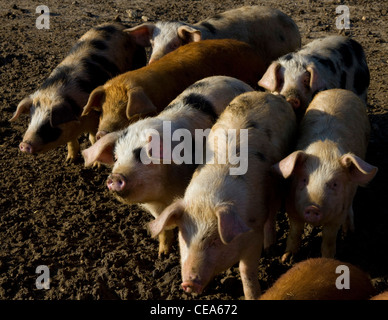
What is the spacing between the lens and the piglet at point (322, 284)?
294 cm

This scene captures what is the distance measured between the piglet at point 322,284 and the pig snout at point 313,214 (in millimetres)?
317

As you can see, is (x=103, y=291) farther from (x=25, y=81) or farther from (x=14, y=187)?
(x=25, y=81)

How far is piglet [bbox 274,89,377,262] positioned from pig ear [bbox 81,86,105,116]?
159 centimetres

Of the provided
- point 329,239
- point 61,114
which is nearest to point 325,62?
point 329,239

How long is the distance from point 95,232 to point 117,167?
96 centimetres

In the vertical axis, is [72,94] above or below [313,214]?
above

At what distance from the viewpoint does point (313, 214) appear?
3.50 metres

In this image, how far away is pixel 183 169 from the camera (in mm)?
3873

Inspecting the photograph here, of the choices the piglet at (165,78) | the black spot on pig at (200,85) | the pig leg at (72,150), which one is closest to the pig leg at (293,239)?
the black spot on pig at (200,85)

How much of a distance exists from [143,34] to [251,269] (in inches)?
124

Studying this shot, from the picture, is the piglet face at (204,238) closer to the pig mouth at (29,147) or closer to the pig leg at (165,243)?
the pig leg at (165,243)

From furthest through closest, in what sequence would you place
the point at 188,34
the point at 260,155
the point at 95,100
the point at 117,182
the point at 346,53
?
the point at 188,34 → the point at 346,53 → the point at 95,100 → the point at 260,155 → the point at 117,182

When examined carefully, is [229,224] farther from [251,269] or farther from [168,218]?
[251,269]

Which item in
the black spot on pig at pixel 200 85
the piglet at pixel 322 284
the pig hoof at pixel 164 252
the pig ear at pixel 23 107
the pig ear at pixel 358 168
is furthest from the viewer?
the pig ear at pixel 23 107
